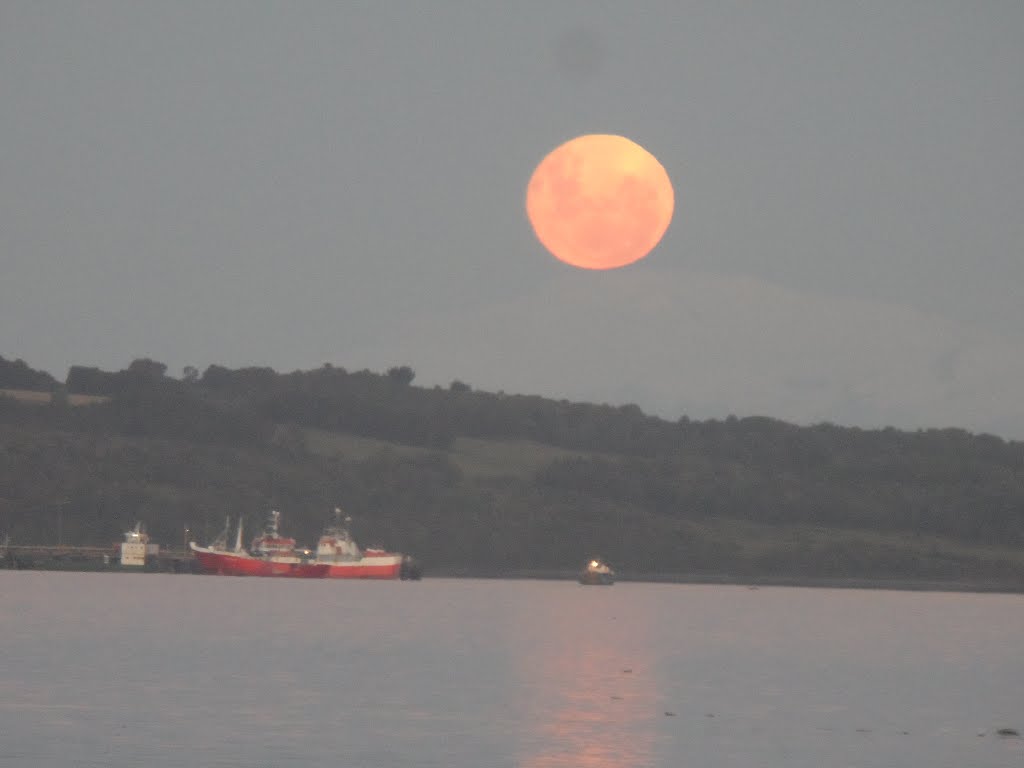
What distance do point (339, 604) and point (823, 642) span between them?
5514cm

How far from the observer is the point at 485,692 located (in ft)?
220

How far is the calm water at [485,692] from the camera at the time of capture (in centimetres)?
4916

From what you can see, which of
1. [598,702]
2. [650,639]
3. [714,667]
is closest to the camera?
[598,702]

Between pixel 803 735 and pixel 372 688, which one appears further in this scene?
pixel 372 688

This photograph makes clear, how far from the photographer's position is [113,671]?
70562 mm

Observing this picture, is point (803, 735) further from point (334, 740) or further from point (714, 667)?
point (714, 667)

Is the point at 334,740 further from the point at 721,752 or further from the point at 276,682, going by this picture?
the point at 276,682

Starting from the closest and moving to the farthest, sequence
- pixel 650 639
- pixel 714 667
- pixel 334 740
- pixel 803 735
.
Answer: pixel 334 740 → pixel 803 735 → pixel 714 667 → pixel 650 639

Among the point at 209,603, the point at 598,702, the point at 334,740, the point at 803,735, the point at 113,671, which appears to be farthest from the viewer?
the point at 209,603

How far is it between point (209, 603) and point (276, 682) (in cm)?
8093

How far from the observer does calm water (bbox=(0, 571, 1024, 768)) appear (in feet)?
161

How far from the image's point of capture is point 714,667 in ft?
279

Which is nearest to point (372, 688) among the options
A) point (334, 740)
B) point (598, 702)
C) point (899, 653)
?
point (598, 702)

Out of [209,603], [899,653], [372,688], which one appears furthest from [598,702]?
[209,603]
